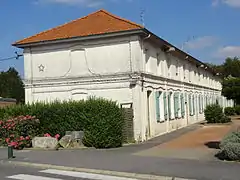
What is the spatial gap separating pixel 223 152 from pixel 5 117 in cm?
1238

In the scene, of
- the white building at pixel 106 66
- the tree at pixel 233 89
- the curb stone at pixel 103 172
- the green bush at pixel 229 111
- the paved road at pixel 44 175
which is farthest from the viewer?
the green bush at pixel 229 111

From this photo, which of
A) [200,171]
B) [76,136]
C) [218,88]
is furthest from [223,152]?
[218,88]

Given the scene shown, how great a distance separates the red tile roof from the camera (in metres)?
23.3

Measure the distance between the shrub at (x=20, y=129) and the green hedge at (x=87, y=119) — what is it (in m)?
0.55

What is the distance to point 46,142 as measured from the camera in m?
19.2

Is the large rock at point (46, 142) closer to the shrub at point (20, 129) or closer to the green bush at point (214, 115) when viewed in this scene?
the shrub at point (20, 129)

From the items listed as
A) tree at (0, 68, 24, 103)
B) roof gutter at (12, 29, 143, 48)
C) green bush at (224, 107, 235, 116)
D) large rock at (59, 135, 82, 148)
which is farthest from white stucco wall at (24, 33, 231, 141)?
tree at (0, 68, 24, 103)

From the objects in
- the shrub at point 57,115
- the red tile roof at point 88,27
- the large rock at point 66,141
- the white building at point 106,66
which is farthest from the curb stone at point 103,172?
the red tile roof at point 88,27

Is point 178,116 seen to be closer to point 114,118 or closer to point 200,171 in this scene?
point 114,118

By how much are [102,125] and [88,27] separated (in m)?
8.01

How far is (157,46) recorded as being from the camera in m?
26.7

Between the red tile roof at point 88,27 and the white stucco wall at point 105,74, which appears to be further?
the red tile roof at point 88,27

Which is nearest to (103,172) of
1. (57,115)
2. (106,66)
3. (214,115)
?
(57,115)

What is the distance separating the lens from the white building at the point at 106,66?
74.5 ft
